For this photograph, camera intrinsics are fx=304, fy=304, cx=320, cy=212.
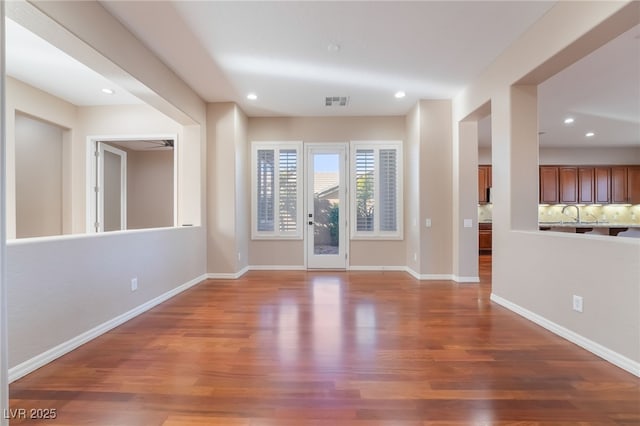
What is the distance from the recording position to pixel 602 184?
7930 millimetres

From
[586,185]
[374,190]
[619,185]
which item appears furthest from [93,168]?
[619,185]

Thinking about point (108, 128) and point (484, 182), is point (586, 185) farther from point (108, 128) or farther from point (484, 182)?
point (108, 128)

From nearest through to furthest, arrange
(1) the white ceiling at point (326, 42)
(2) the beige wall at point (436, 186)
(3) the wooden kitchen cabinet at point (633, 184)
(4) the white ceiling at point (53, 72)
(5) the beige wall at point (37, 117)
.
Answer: (1) the white ceiling at point (326, 42) → (4) the white ceiling at point (53, 72) → (5) the beige wall at point (37, 117) → (2) the beige wall at point (436, 186) → (3) the wooden kitchen cabinet at point (633, 184)

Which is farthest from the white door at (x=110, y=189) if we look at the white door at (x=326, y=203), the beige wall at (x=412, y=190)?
the beige wall at (x=412, y=190)

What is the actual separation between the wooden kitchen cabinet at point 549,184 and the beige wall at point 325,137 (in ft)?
15.5

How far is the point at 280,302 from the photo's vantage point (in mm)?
3797

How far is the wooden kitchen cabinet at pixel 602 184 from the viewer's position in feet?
26.0

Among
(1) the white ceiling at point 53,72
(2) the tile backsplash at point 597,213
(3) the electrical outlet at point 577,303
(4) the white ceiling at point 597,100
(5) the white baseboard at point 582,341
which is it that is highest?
(1) the white ceiling at point 53,72

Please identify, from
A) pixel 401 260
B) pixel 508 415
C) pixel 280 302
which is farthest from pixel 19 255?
pixel 401 260

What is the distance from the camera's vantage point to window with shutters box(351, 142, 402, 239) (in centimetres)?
586

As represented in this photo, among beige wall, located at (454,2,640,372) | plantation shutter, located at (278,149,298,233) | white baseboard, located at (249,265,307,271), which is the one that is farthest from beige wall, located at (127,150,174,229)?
beige wall, located at (454,2,640,372)

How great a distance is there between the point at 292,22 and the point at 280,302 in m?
3.10

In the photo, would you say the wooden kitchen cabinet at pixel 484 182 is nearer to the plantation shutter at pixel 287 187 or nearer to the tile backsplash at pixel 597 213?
the tile backsplash at pixel 597 213

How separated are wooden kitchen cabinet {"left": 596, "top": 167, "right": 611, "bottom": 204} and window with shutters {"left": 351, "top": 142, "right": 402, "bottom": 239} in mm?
6091
